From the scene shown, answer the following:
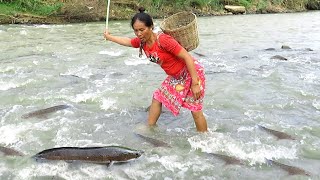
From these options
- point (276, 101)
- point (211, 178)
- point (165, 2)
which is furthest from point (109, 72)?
point (165, 2)

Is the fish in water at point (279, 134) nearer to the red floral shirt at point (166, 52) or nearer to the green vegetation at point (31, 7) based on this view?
the red floral shirt at point (166, 52)

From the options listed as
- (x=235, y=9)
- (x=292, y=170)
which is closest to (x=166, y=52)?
(x=292, y=170)

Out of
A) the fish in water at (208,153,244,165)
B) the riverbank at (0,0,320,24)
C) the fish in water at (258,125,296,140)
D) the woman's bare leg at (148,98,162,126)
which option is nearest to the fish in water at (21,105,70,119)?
the woman's bare leg at (148,98,162,126)

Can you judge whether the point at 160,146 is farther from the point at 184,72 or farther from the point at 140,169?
the point at 184,72

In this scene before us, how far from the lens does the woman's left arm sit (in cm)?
468

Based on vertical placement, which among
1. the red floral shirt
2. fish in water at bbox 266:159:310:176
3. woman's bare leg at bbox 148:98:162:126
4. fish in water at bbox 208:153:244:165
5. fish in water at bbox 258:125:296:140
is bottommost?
fish in water at bbox 208:153:244:165

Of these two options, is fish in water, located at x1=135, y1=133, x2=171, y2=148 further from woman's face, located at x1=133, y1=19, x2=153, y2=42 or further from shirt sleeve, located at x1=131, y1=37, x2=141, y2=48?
woman's face, located at x1=133, y1=19, x2=153, y2=42

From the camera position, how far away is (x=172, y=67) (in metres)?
5.02

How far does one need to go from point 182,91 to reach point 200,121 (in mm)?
555

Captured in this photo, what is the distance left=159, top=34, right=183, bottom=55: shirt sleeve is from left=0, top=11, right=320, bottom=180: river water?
52.5 inches

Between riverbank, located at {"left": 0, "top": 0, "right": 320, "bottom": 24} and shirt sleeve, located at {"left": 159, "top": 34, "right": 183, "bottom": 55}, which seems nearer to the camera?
shirt sleeve, located at {"left": 159, "top": 34, "right": 183, "bottom": 55}

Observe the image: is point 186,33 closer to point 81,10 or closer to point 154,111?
point 154,111

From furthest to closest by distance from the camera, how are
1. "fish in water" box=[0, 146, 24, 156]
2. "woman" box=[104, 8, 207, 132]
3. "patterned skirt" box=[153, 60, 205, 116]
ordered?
1. "patterned skirt" box=[153, 60, 205, 116]
2. "fish in water" box=[0, 146, 24, 156]
3. "woman" box=[104, 8, 207, 132]

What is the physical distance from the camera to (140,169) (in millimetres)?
4492
